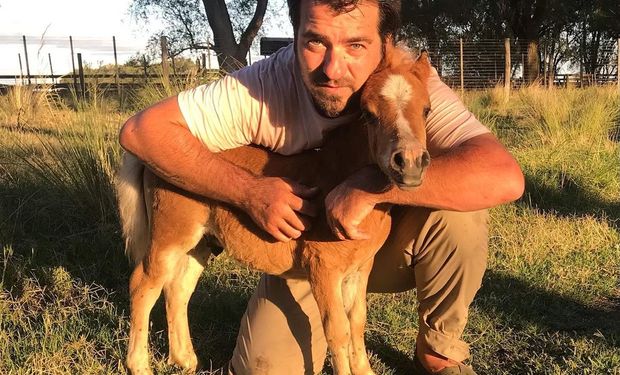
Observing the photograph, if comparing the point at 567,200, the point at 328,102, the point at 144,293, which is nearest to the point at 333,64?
the point at 328,102

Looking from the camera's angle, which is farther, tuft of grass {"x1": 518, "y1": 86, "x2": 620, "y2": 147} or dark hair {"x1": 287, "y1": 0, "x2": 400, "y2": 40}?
tuft of grass {"x1": 518, "y1": 86, "x2": 620, "y2": 147}

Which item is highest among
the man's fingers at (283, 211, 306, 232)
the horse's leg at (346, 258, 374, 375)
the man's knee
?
the man's fingers at (283, 211, 306, 232)

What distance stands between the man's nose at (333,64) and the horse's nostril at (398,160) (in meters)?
0.63

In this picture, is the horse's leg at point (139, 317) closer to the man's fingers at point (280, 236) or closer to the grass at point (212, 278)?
the grass at point (212, 278)

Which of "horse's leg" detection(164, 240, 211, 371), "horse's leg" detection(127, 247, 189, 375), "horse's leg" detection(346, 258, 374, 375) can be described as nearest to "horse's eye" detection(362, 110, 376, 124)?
"horse's leg" detection(346, 258, 374, 375)

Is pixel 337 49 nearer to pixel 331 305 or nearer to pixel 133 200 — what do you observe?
pixel 331 305

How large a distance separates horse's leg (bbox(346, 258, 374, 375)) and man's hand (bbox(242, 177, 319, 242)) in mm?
600

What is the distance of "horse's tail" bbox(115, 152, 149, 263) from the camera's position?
3553 millimetres

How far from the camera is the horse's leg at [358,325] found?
3336 millimetres

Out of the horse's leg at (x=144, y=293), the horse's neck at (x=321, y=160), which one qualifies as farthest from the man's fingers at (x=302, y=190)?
the horse's leg at (x=144, y=293)

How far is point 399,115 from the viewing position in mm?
2471

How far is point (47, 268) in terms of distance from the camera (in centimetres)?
451

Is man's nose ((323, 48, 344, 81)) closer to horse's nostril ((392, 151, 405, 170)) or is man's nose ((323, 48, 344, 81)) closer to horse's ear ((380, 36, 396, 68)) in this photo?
horse's ear ((380, 36, 396, 68))

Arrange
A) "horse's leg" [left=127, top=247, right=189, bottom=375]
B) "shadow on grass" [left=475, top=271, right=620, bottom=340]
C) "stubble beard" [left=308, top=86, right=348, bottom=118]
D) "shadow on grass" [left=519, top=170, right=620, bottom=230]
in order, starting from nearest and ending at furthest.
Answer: "stubble beard" [left=308, top=86, right=348, bottom=118], "horse's leg" [left=127, top=247, right=189, bottom=375], "shadow on grass" [left=475, top=271, right=620, bottom=340], "shadow on grass" [left=519, top=170, right=620, bottom=230]
